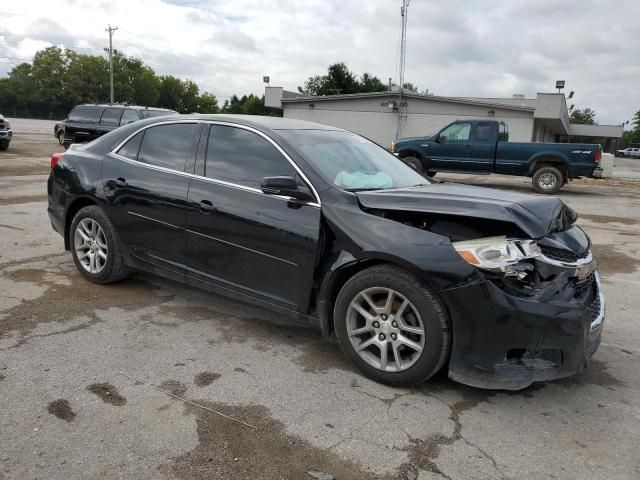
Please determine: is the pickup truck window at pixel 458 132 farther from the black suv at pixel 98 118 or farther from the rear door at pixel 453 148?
the black suv at pixel 98 118

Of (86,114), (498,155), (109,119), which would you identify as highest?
(86,114)

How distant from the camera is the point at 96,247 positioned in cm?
505

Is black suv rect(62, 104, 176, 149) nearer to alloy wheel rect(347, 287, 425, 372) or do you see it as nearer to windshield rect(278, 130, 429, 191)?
windshield rect(278, 130, 429, 191)

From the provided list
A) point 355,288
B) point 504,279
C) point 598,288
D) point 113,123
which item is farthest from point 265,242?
point 113,123

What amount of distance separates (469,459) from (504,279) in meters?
0.98

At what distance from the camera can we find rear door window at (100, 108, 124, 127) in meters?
18.7

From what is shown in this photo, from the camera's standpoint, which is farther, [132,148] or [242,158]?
[132,148]

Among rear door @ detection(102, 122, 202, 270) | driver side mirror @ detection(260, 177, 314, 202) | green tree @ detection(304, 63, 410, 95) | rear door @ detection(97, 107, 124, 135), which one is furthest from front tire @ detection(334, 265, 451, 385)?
green tree @ detection(304, 63, 410, 95)

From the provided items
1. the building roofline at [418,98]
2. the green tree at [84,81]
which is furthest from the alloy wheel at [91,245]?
the green tree at [84,81]

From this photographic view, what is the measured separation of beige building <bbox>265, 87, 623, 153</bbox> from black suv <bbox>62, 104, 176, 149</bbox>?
15.2 m

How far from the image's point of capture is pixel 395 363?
3389 mm

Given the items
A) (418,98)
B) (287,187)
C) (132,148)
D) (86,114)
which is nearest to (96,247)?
(132,148)

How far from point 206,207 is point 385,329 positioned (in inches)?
66.2

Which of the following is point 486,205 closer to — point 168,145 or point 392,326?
point 392,326
